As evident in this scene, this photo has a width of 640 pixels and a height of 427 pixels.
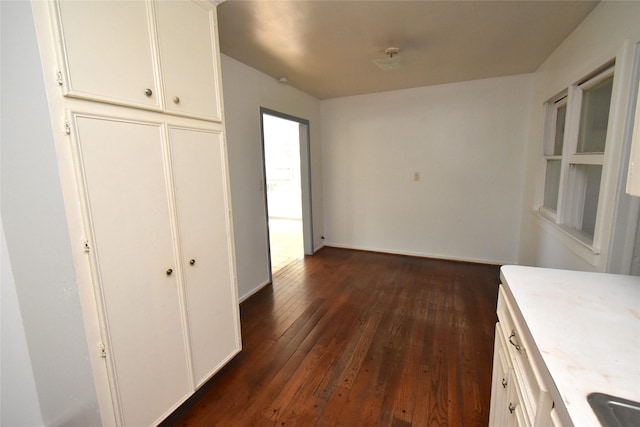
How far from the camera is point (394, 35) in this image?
230 cm

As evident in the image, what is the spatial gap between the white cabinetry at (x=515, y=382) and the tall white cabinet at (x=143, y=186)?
1540 millimetres

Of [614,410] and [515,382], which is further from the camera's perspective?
[515,382]

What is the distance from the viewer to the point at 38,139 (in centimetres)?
109

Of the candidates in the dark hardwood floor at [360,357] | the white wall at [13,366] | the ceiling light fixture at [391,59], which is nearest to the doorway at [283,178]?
the dark hardwood floor at [360,357]

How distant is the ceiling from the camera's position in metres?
1.91

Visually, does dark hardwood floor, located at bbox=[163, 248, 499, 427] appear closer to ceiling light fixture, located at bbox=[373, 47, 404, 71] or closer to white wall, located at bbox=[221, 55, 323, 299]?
white wall, located at bbox=[221, 55, 323, 299]

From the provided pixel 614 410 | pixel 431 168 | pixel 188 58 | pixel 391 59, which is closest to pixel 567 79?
pixel 391 59

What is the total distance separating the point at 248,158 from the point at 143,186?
1.74 meters

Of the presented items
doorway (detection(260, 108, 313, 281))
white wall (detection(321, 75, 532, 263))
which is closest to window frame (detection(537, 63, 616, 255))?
white wall (detection(321, 75, 532, 263))

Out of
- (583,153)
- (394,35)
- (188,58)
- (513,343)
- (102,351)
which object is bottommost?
(102,351)

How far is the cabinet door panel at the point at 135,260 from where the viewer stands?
1.19m

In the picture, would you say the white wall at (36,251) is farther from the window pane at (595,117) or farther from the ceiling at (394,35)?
the window pane at (595,117)

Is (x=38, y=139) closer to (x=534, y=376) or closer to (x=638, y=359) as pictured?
(x=534, y=376)

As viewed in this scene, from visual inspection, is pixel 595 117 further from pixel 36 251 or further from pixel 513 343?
pixel 36 251
